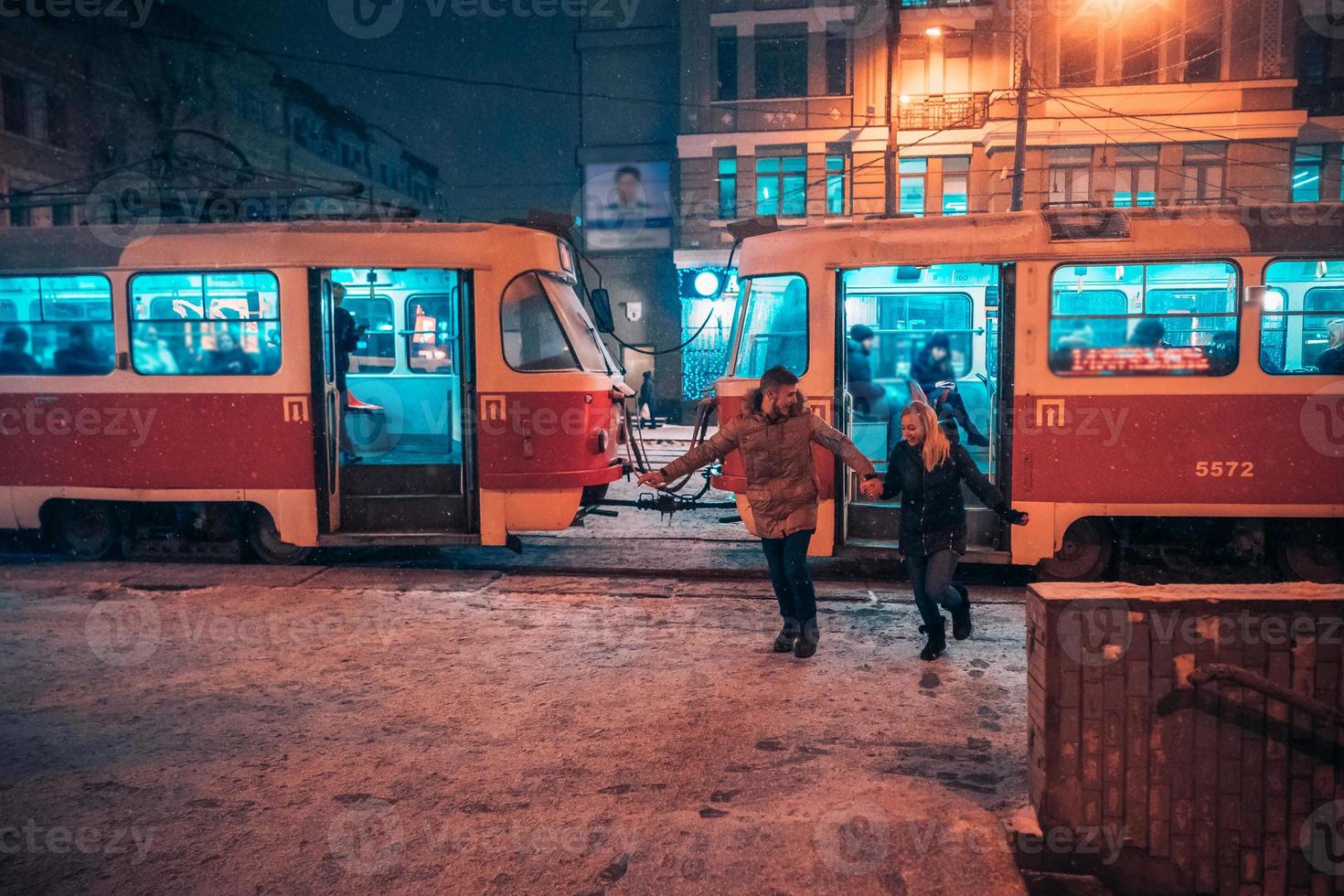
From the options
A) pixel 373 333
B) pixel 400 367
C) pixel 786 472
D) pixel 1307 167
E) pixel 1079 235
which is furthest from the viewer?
pixel 1307 167

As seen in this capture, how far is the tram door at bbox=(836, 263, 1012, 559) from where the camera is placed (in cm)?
839

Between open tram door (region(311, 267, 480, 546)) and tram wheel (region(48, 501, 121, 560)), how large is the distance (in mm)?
2351

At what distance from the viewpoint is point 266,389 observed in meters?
8.73

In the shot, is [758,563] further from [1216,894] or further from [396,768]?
[1216,894]

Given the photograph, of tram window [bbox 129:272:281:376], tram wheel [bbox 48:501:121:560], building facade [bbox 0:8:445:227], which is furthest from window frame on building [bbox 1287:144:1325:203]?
tram wheel [bbox 48:501:121:560]

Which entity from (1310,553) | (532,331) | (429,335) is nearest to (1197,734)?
(1310,553)

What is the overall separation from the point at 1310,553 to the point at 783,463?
195 inches

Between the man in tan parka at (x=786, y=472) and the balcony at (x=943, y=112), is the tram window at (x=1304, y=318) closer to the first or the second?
the man in tan parka at (x=786, y=472)

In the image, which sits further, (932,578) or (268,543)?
(268,543)

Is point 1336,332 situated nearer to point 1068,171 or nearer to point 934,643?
point 934,643

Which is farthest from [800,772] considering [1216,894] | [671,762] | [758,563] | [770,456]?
[758,563]

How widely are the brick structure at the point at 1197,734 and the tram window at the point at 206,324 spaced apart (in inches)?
298

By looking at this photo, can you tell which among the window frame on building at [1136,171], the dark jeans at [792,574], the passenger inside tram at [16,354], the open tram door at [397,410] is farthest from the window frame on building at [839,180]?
the dark jeans at [792,574]

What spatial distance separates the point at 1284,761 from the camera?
3367 mm
